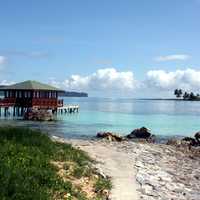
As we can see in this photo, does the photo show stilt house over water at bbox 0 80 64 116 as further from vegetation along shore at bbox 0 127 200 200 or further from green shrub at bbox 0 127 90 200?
green shrub at bbox 0 127 90 200

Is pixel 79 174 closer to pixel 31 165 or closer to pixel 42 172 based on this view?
pixel 31 165

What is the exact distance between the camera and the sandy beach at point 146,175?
45.1 feet

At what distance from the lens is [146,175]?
16.4m

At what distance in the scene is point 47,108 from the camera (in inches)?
2689

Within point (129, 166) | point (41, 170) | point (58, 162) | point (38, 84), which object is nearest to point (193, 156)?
point (129, 166)

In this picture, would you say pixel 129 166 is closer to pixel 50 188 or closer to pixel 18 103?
pixel 50 188

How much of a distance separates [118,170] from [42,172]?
491 cm

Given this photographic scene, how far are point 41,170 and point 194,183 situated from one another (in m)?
5.99

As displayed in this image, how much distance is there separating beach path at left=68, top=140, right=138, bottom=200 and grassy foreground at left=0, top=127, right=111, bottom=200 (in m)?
0.38

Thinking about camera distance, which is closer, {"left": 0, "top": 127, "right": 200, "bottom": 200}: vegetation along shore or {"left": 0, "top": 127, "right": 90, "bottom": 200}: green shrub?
{"left": 0, "top": 127, "right": 90, "bottom": 200}: green shrub

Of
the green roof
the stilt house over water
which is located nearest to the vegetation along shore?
the green roof

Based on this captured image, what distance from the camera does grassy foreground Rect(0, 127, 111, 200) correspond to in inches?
422

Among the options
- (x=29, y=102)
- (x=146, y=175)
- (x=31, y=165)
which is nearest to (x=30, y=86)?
(x=29, y=102)

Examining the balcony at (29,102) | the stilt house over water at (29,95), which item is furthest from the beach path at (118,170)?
the balcony at (29,102)
